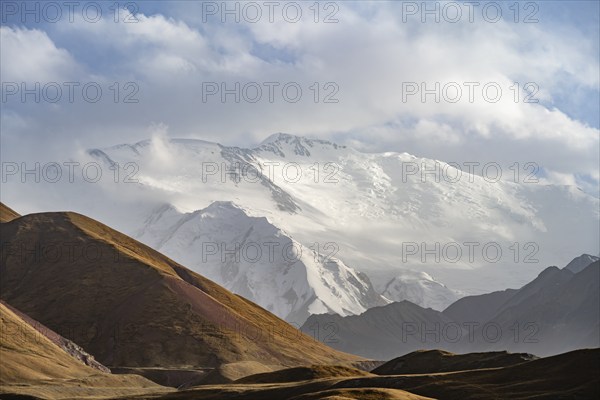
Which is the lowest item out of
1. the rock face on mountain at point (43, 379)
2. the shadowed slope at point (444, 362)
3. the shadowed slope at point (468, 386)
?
the rock face on mountain at point (43, 379)

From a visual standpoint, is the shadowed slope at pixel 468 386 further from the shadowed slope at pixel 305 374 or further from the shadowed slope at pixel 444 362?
the shadowed slope at pixel 444 362

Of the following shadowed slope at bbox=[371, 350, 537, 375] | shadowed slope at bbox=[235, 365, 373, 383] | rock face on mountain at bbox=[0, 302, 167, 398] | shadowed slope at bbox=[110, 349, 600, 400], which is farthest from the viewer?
shadowed slope at bbox=[371, 350, 537, 375]

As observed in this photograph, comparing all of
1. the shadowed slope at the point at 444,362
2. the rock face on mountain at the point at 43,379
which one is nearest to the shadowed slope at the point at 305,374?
the shadowed slope at the point at 444,362

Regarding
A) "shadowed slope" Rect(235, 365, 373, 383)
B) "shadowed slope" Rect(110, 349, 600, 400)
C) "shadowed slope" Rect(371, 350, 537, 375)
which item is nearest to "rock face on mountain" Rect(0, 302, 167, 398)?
"shadowed slope" Rect(235, 365, 373, 383)

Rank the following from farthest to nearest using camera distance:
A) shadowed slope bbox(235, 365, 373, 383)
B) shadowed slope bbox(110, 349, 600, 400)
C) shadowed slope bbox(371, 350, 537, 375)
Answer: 1. shadowed slope bbox(371, 350, 537, 375)
2. shadowed slope bbox(235, 365, 373, 383)
3. shadowed slope bbox(110, 349, 600, 400)

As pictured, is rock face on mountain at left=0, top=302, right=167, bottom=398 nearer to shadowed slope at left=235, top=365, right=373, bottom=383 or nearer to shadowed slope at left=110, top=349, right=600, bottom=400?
shadowed slope at left=235, top=365, right=373, bottom=383

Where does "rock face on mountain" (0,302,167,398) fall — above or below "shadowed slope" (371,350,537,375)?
below

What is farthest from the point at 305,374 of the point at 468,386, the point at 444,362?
the point at 468,386

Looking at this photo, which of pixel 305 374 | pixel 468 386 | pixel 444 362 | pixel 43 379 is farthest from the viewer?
pixel 444 362

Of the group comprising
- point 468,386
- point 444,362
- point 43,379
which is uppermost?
point 444,362

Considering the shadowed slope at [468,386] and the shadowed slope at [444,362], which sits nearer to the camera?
the shadowed slope at [468,386]

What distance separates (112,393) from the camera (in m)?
179

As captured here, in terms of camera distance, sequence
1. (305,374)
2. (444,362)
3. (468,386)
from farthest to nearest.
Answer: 1. (444,362)
2. (305,374)
3. (468,386)

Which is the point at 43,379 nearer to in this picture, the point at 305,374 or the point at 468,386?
the point at 305,374
